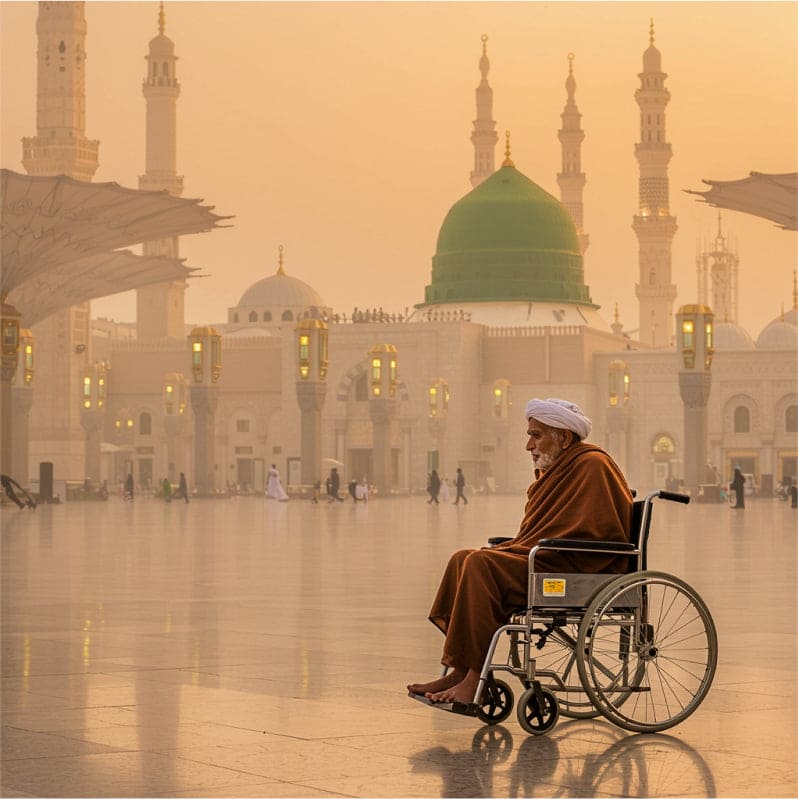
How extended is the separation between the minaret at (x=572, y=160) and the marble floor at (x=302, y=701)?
5902 cm

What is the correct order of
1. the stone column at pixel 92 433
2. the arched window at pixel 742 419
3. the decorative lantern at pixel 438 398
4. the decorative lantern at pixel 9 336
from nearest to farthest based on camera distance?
the decorative lantern at pixel 9 336 < the stone column at pixel 92 433 < the decorative lantern at pixel 438 398 < the arched window at pixel 742 419

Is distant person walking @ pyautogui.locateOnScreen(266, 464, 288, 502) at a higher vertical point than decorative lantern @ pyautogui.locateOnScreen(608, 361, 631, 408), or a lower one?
lower

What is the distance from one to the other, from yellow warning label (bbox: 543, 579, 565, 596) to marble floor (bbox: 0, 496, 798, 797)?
0.41m

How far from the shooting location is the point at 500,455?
60.0 metres

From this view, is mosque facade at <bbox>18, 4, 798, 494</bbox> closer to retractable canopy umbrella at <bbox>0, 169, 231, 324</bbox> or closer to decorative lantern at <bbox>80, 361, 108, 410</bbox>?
decorative lantern at <bbox>80, 361, 108, 410</bbox>

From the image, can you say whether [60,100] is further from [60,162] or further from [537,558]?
[537,558]

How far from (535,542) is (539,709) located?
20.5 inches

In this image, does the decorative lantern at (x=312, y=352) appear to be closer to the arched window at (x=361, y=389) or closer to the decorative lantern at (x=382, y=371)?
the decorative lantern at (x=382, y=371)

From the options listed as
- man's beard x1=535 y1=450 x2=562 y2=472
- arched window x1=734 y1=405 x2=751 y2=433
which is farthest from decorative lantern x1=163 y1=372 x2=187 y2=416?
man's beard x1=535 y1=450 x2=562 y2=472

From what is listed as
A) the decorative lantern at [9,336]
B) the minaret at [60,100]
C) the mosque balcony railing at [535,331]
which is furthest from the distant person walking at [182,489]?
the mosque balcony railing at [535,331]

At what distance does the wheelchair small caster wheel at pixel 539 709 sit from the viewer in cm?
503

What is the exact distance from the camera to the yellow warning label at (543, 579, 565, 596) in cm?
516

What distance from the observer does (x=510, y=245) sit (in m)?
65.2

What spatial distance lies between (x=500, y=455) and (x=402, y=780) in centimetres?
5582
